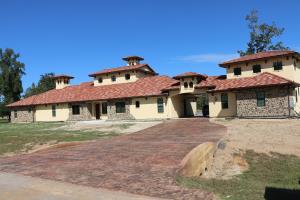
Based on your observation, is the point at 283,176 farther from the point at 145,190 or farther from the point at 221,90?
the point at 221,90

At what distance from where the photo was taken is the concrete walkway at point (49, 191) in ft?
28.2

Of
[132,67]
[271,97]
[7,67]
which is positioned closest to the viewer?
[271,97]

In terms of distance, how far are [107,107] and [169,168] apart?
28.9 meters

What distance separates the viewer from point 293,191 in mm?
10727

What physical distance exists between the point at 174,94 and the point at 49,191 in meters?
27.8

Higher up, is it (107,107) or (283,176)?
(107,107)

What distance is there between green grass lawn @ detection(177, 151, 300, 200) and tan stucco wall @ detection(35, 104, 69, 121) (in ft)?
102

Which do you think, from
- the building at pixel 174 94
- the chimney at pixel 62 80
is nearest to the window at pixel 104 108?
the building at pixel 174 94

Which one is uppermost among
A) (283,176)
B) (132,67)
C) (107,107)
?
(132,67)

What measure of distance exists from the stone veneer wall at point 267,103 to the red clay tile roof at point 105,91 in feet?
28.3

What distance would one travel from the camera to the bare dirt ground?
1517cm

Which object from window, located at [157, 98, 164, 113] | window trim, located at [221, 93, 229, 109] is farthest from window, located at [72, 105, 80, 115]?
window trim, located at [221, 93, 229, 109]

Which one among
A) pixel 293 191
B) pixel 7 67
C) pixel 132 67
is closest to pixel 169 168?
pixel 293 191

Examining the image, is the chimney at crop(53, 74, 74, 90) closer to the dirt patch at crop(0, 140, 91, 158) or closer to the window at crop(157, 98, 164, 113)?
the window at crop(157, 98, 164, 113)
